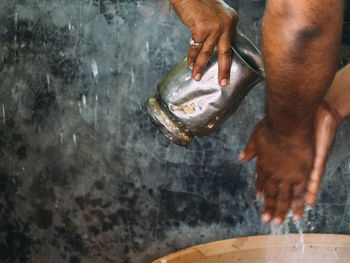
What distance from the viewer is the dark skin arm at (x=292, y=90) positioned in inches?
44.9

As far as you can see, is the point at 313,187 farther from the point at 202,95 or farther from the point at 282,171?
the point at 202,95

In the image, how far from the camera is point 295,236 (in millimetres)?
2041

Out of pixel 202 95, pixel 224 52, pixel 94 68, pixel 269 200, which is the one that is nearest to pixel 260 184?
pixel 269 200

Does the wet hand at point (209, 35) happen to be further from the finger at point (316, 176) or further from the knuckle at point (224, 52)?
the finger at point (316, 176)

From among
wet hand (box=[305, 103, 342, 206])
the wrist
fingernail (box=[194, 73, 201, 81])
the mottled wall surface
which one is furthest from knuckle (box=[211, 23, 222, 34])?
the mottled wall surface

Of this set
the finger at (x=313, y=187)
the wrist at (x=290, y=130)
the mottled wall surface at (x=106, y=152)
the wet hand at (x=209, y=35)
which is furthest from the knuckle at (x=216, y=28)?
the mottled wall surface at (x=106, y=152)

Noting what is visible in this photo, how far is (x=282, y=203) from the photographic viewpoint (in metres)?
1.48

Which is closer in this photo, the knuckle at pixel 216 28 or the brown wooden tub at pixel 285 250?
the knuckle at pixel 216 28

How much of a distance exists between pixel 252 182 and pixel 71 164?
949 millimetres

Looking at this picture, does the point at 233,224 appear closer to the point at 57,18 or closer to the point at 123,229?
the point at 123,229

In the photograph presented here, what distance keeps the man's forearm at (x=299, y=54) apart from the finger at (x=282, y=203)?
0.75 ft

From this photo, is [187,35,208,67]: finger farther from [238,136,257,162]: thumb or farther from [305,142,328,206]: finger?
[305,142,328,206]: finger

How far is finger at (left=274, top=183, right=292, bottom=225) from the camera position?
4.81 feet

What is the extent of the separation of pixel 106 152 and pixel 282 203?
1.13 m
